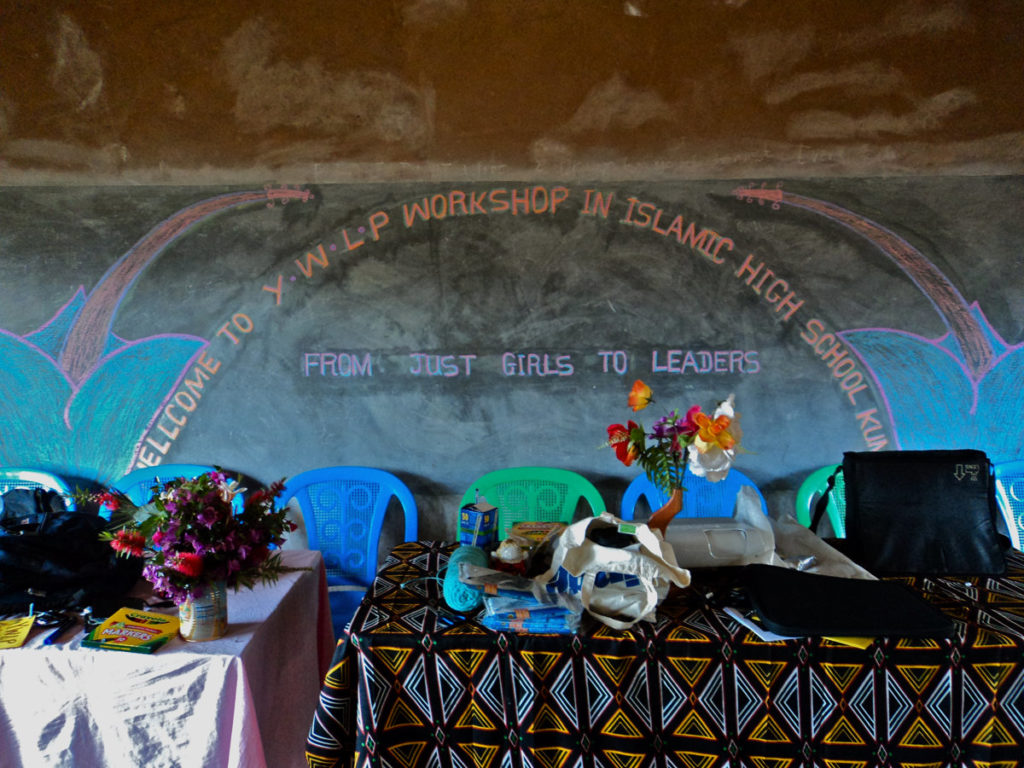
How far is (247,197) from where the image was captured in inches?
121

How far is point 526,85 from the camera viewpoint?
299 cm

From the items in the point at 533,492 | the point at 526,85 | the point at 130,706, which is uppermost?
the point at 526,85

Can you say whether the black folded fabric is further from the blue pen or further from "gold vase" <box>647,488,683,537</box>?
the blue pen

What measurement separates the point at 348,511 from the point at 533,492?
0.87 metres

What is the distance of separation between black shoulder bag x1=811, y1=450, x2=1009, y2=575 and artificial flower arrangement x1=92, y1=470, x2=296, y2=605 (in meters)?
1.67

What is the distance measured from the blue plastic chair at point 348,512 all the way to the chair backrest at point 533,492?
0.37 meters

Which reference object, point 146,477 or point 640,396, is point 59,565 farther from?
point 640,396

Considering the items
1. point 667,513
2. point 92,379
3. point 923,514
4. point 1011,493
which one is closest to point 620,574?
point 667,513

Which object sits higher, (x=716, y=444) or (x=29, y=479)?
(x=716, y=444)

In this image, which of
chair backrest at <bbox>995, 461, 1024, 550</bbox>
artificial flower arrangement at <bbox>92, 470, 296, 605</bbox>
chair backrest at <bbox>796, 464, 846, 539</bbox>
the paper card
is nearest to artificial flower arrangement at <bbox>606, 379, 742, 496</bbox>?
artificial flower arrangement at <bbox>92, 470, 296, 605</bbox>

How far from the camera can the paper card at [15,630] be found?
5.57 feet

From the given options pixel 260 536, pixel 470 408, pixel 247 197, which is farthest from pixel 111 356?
pixel 260 536

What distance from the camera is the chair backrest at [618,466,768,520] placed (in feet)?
9.73

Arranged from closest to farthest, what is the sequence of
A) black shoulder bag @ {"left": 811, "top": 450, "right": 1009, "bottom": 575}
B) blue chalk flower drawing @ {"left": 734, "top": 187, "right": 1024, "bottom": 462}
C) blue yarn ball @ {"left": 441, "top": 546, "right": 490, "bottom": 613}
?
blue yarn ball @ {"left": 441, "top": 546, "right": 490, "bottom": 613}
black shoulder bag @ {"left": 811, "top": 450, "right": 1009, "bottom": 575}
blue chalk flower drawing @ {"left": 734, "top": 187, "right": 1024, "bottom": 462}
